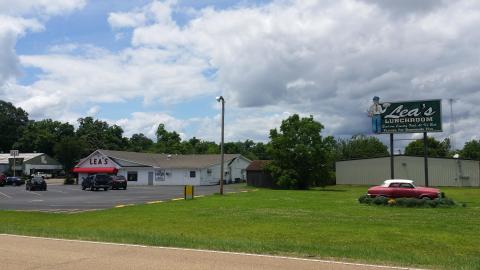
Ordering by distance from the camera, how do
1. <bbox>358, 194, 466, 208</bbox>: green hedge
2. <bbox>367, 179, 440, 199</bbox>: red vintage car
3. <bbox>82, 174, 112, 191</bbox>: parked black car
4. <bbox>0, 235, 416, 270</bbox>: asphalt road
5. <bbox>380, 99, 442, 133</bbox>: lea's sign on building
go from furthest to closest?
1. <bbox>82, 174, 112, 191</bbox>: parked black car
2. <bbox>380, 99, 442, 133</bbox>: lea's sign on building
3. <bbox>367, 179, 440, 199</bbox>: red vintage car
4. <bbox>358, 194, 466, 208</bbox>: green hedge
5. <bbox>0, 235, 416, 270</bbox>: asphalt road

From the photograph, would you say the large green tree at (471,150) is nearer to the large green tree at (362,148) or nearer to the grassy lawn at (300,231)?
the large green tree at (362,148)

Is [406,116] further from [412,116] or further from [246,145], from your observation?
[246,145]

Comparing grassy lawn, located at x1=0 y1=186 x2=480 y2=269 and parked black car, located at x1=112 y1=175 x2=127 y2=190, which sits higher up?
parked black car, located at x1=112 y1=175 x2=127 y2=190

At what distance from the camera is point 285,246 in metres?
12.0

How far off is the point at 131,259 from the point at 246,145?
468 ft

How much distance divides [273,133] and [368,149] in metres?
58.7

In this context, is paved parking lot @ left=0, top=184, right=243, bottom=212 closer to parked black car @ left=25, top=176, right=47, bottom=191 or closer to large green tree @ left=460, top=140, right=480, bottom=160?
parked black car @ left=25, top=176, right=47, bottom=191

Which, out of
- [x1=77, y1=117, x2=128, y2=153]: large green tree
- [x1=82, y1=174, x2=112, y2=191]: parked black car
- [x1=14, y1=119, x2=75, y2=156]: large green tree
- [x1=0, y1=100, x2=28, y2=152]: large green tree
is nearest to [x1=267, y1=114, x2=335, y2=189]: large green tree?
[x1=82, y1=174, x2=112, y2=191]: parked black car

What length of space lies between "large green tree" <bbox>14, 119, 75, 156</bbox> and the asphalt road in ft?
373

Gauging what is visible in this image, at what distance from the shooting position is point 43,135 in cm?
11950

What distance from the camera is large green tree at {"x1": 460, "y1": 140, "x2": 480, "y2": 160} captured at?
11400 cm

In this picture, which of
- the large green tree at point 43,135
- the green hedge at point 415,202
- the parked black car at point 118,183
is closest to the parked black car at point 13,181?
the parked black car at point 118,183

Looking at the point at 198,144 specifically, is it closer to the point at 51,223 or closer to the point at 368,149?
the point at 368,149

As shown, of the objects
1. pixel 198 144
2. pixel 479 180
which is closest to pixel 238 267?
pixel 479 180
